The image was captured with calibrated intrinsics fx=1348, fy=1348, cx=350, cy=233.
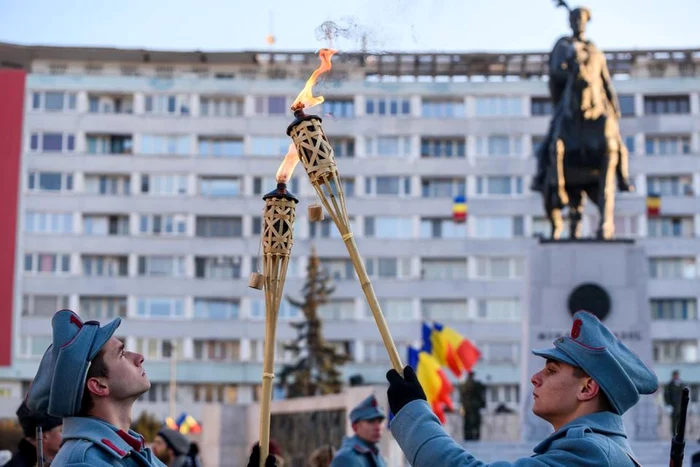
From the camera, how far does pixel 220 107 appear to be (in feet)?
230

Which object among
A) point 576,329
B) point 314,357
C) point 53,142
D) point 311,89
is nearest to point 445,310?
point 314,357

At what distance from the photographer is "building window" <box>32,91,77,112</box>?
69250 mm

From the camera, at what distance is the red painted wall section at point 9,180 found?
67688mm

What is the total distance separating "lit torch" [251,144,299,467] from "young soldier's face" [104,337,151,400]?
1.91ft

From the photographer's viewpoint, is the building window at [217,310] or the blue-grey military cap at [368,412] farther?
the building window at [217,310]

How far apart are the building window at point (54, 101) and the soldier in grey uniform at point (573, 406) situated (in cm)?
6667

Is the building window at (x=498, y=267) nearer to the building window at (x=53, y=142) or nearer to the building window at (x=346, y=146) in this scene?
the building window at (x=346, y=146)

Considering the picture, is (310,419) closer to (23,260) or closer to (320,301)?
(320,301)

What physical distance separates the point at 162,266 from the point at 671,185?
26259mm

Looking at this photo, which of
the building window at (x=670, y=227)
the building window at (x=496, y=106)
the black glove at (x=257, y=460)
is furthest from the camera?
the building window at (x=496, y=106)

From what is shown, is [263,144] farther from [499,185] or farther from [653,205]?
[653,205]

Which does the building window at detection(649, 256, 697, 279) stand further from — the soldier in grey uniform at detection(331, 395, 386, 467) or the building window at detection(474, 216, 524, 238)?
the soldier in grey uniform at detection(331, 395, 386, 467)

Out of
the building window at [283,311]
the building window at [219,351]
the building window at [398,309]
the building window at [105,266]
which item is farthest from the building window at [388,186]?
the building window at [105,266]

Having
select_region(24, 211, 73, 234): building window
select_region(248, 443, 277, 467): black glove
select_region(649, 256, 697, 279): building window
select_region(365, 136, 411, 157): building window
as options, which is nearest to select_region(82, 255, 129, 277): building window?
select_region(24, 211, 73, 234): building window
